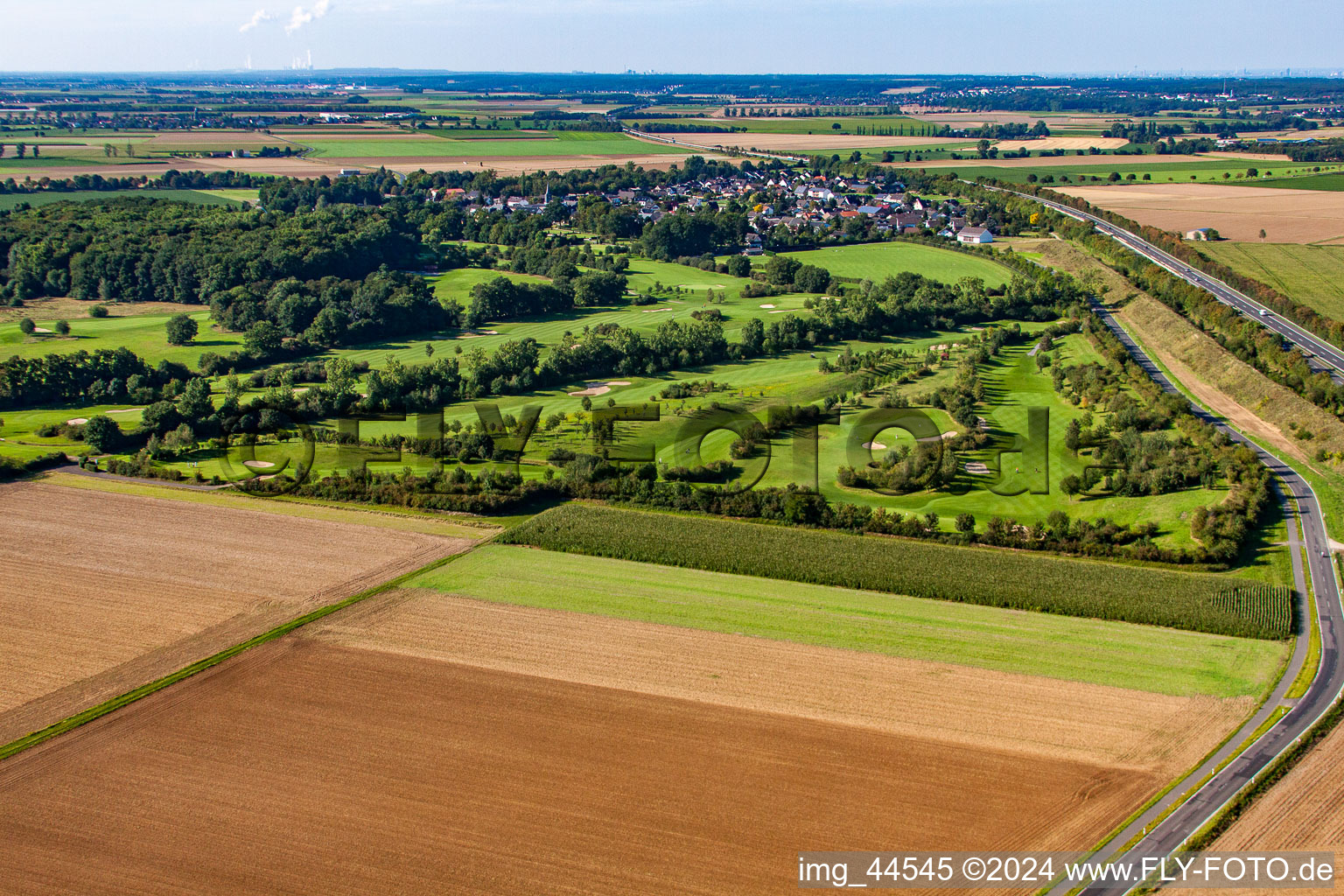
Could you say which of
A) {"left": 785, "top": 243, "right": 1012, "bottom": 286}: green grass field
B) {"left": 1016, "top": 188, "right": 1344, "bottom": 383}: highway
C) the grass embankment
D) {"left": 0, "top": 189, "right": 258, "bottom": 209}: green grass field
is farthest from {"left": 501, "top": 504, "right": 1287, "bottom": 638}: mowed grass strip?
{"left": 0, "top": 189, "right": 258, "bottom": 209}: green grass field

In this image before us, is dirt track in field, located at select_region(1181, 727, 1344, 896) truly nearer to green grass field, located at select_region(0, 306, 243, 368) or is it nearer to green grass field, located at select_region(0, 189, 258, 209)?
green grass field, located at select_region(0, 306, 243, 368)

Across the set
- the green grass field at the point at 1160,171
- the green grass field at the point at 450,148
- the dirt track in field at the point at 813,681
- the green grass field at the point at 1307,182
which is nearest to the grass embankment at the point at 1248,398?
the dirt track in field at the point at 813,681

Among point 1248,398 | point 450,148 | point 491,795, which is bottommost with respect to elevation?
point 491,795

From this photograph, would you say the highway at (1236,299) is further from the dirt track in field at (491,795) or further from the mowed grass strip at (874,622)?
the dirt track in field at (491,795)

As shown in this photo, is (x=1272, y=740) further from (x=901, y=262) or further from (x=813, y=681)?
(x=901, y=262)

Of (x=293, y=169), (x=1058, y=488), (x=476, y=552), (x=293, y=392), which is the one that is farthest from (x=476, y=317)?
(x=293, y=169)

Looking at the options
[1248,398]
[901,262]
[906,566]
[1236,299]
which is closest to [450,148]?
[901,262]
